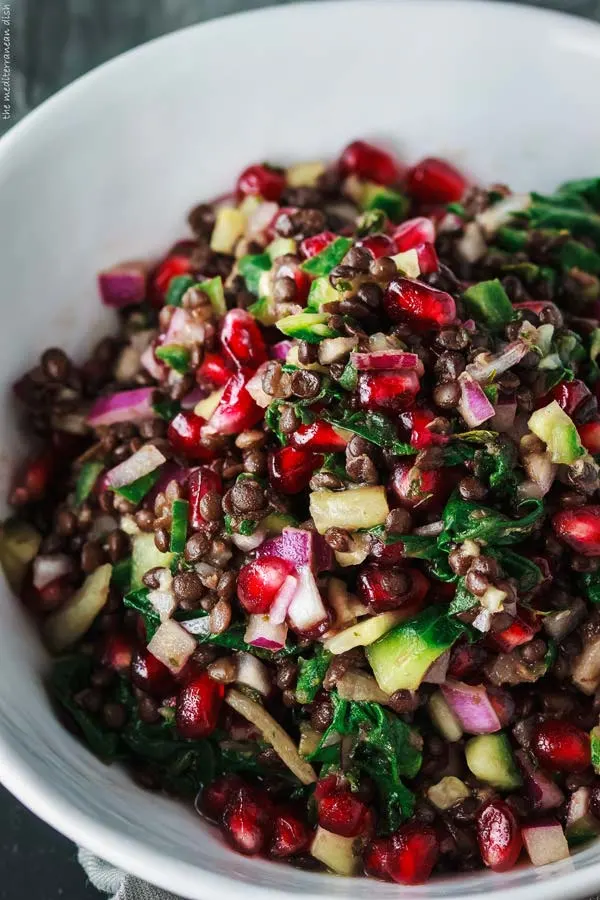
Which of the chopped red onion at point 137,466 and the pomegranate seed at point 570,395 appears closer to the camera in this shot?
the pomegranate seed at point 570,395

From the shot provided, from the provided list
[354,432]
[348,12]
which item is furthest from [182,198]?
[354,432]

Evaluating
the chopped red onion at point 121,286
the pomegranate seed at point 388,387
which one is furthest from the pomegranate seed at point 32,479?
the pomegranate seed at point 388,387

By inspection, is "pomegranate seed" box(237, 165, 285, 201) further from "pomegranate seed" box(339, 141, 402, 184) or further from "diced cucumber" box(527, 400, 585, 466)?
"diced cucumber" box(527, 400, 585, 466)

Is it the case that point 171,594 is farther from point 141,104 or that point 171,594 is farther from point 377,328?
point 141,104

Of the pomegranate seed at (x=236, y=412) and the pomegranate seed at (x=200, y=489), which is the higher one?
the pomegranate seed at (x=236, y=412)

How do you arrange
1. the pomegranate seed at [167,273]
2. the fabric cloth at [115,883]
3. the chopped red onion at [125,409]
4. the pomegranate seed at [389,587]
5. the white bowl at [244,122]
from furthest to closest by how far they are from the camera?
the pomegranate seed at [167,273], the white bowl at [244,122], the chopped red onion at [125,409], the fabric cloth at [115,883], the pomegranate seed at [389,587]

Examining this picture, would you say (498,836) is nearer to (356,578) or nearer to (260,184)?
(356,578)

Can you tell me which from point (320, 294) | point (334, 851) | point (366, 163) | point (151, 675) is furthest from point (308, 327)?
point (334, 851)

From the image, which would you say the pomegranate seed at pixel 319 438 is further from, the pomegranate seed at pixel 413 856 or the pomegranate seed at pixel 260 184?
the pomegranate seed at pixel 260 184
